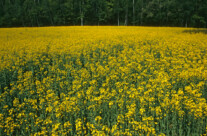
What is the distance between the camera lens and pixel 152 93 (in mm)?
5891

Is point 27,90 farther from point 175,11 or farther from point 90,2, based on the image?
point 90,2

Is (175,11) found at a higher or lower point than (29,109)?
higher

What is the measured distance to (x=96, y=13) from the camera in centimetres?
6169

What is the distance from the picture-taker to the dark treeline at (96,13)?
2053 inches

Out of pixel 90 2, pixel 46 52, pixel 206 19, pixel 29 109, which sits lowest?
pixel 29 109

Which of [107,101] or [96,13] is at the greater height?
[96,13]

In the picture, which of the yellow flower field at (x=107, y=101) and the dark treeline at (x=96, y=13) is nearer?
the yellow flower field at (x=107, y=101)

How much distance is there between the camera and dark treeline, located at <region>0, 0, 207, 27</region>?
171 ft

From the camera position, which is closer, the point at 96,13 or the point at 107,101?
the point at 107,101

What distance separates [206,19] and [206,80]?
50.1m

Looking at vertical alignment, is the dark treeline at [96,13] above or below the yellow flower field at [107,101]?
above

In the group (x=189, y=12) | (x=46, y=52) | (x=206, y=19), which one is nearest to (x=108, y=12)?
(x=189, y=12)

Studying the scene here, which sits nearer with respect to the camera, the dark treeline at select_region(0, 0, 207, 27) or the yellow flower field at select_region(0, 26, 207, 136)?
the yellow flower field at select_region(0, 26, 207, 136)

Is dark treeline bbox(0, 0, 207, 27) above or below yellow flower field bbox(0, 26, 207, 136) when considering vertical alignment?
above
